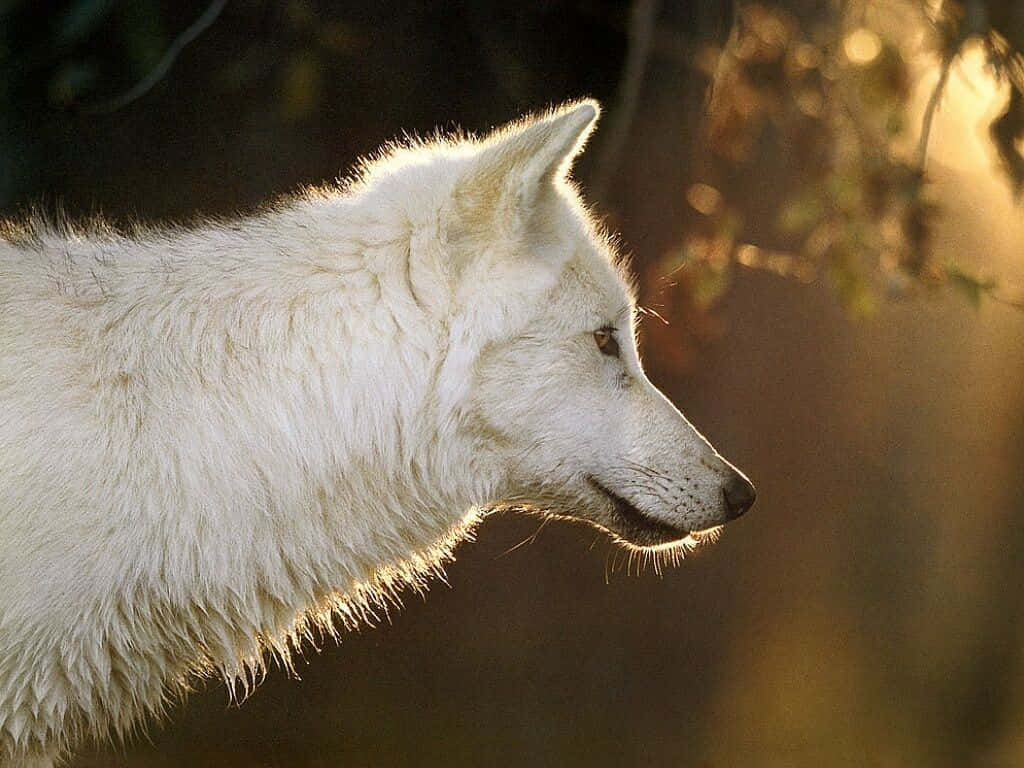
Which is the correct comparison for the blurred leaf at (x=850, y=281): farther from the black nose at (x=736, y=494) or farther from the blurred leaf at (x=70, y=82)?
the blurred leaf at (x=70, y=82)

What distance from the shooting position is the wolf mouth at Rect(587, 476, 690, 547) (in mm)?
2123

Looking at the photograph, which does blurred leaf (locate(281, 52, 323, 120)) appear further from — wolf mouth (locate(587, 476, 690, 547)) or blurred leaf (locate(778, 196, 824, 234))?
wolf mouth (locate(587, 476, 690, 547))

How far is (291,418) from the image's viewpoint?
190 cm

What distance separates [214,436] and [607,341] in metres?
0.82

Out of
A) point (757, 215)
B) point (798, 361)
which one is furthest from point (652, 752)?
point (757, 215)

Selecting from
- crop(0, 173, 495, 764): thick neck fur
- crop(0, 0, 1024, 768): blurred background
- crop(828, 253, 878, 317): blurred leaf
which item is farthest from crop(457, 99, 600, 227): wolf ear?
crop(828, 253, 878, 317): blurred leaf

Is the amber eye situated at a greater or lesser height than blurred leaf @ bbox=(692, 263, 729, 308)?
greater

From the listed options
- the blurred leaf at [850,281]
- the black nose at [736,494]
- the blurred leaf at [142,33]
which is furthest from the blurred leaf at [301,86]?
the black nose at [736,494]

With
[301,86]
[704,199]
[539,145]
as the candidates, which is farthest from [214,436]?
[704,199]

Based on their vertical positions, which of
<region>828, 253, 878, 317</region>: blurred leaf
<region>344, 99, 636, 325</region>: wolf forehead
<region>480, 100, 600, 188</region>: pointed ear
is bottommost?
<region>828, 253, 878, 317</region>: blurred leaf

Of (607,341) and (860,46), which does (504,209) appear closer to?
(607,341)

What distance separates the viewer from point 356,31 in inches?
129

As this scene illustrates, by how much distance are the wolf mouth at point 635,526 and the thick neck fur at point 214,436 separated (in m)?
0.28

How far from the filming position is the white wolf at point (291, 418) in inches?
68.6
